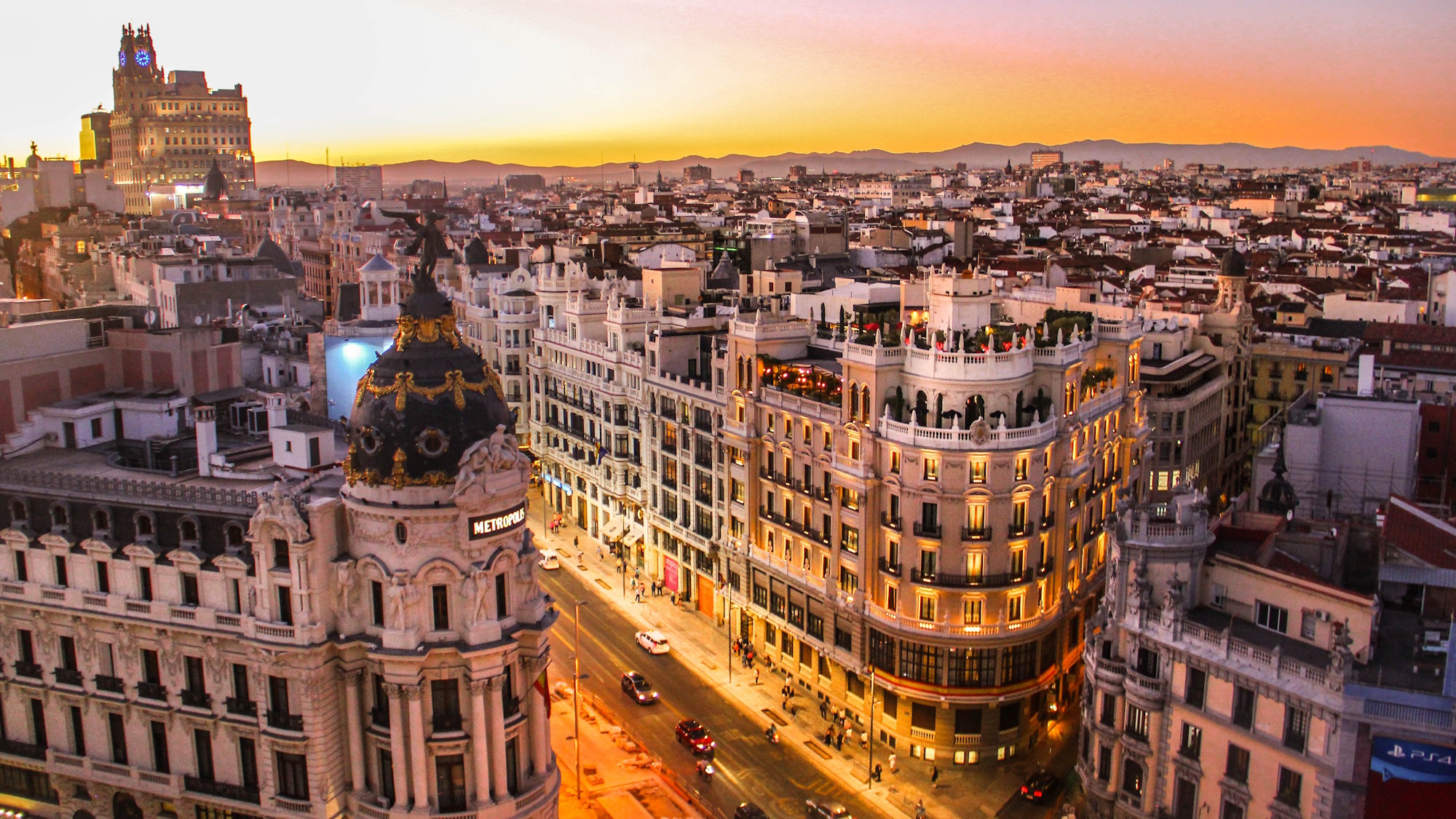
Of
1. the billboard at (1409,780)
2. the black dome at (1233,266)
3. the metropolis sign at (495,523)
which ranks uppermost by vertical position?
the black dome at (1233,266)

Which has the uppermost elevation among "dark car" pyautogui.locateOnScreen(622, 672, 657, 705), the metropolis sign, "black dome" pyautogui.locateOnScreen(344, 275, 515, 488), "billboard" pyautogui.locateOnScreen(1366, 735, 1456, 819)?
"black dome" pyautogui.locateOnScreen(344, 275, 515, 488)

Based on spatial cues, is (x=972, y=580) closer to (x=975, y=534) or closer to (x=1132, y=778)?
(x=975, y=534)

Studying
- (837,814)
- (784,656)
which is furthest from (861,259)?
(837,814)

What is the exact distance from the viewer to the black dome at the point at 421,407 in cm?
5503

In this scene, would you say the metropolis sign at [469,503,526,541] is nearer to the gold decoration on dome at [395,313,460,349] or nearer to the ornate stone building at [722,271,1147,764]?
the gold decoration on dome at [395,313,460,349]

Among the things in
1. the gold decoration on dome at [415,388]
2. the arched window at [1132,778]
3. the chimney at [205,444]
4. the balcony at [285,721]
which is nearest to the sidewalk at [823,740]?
the arched window at [1132,778]

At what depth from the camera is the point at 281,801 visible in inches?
2263

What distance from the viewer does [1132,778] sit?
57.8 meters

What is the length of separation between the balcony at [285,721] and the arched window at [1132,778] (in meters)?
39.1

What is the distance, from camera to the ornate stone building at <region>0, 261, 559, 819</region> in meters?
55.4

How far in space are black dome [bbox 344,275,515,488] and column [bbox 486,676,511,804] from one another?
9903mm

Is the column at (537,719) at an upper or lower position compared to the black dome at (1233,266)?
lower

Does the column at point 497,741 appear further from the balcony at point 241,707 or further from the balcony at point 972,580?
the balcony at point 972,580

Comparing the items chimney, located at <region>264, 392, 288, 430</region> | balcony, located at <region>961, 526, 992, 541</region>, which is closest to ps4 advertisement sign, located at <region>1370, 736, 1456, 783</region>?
balcony, located at <region>961, 526, 992, 541</region>
